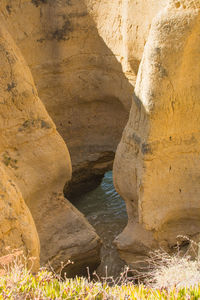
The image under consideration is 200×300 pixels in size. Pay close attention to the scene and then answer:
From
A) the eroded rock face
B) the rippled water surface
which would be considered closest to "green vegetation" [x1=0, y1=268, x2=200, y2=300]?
the eroded rock face

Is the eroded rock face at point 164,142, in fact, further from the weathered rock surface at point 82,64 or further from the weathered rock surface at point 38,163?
the weathered rock surface at point 82,64

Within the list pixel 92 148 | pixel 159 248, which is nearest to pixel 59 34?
pixel 92 148

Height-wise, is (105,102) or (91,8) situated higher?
(91,8)

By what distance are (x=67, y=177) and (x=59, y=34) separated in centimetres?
238

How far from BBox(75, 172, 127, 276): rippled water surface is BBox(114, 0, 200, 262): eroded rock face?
618 mm

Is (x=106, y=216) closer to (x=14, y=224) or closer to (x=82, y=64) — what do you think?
(x=82, y=64)

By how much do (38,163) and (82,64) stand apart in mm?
2349

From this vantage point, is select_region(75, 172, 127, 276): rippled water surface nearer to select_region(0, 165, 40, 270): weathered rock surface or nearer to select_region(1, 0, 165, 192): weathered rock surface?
select_region(1, 0, 165, 192): weathered rock surface

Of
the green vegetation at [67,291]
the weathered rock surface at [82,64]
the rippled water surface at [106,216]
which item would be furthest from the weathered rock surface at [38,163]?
the green vegetation at [67,291]

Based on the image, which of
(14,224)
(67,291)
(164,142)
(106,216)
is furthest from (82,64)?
(67,291)

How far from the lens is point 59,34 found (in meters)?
6.42

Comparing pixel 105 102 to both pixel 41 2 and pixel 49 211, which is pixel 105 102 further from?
pixel 49 211

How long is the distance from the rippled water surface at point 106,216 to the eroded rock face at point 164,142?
62cm

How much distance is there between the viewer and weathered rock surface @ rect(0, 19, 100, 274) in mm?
4531
